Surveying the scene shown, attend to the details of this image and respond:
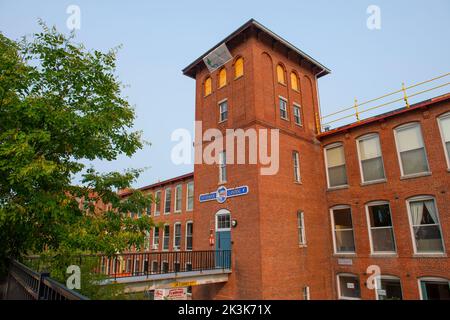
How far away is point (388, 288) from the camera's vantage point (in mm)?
16234

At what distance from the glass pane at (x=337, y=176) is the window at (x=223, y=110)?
8.05 metres

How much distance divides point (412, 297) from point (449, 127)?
9068 mm

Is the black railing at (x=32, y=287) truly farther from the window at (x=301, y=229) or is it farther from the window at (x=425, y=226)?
the window at (x=425, y=226)

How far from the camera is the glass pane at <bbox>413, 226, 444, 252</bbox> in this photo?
15.0 meters

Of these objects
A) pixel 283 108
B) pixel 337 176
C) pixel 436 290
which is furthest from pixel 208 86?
pixel 436 290

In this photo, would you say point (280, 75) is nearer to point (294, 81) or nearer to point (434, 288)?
point (294, 81)

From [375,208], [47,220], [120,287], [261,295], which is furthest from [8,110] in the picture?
[375,208]

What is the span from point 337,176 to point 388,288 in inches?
279

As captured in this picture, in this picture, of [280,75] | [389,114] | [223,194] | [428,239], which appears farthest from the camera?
[280,75]

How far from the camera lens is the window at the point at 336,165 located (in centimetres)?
1949

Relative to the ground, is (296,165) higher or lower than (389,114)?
lower

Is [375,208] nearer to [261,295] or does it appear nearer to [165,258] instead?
[261,295]

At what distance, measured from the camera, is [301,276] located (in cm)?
1688

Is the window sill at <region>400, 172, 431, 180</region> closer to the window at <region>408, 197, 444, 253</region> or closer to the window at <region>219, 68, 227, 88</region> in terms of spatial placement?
the window at <region>408, 197, 444, 253</region>
